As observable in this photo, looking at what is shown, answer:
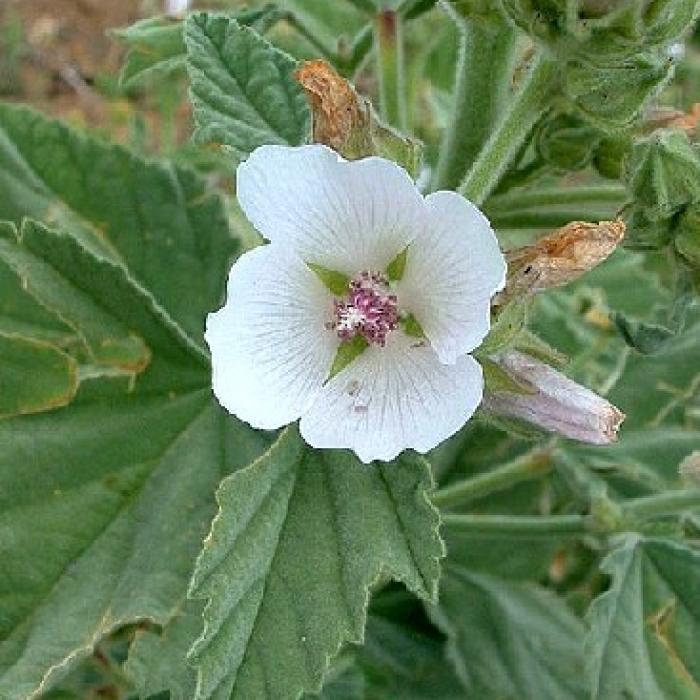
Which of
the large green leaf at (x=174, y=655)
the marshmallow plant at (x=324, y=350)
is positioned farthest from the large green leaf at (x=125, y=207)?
the large green leaf at (x=174, y=655)

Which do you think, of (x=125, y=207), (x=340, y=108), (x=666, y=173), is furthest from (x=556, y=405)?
(x=125, y=207)

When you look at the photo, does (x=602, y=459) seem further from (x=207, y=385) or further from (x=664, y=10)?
(x=664, y=10)

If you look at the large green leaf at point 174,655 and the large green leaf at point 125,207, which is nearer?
the large green leaf at point 174,655

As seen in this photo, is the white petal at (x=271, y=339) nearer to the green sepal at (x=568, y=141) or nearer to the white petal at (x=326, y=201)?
the white petal at (x=326, y=201)

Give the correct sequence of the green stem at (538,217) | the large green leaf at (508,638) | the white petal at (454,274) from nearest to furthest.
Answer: the white petal at (454,274) → the green stem at (538,217) → the large green leaf at (508,638)

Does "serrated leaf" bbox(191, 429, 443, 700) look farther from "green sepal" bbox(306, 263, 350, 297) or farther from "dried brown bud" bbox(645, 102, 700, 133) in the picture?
"dried brown bud" bbox(645, 102, 700, 133)

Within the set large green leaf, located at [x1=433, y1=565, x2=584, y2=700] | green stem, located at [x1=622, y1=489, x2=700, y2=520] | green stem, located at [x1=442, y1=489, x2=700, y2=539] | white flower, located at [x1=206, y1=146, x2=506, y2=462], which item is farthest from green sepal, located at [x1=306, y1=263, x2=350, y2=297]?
large green leaf, located at [x1=433, y1=565, x2=584, y2=700]
